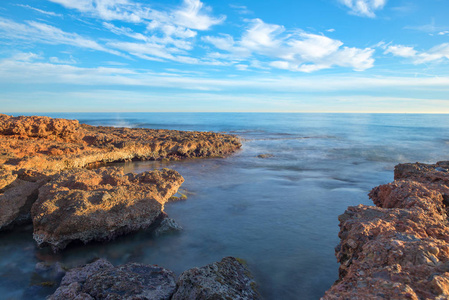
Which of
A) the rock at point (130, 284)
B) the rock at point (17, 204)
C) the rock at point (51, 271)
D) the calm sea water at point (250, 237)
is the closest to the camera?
the rock at point (130, 284)

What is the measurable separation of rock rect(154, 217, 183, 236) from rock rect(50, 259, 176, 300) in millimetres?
2746

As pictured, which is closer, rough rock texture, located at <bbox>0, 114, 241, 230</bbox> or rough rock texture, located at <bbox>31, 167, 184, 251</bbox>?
rough rock texture, located at <bbox>31, 167, 184, 251</bbox>

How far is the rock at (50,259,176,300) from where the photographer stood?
156 inches

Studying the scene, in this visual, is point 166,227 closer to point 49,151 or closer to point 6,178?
point 6,178

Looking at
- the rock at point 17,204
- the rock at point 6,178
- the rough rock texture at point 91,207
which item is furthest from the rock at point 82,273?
the rock at point 6,178

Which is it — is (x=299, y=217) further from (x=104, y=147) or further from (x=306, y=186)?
(x=104, y=147)

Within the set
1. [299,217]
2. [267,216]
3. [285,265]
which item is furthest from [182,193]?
[285,265]

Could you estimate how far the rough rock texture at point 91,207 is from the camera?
6277mm

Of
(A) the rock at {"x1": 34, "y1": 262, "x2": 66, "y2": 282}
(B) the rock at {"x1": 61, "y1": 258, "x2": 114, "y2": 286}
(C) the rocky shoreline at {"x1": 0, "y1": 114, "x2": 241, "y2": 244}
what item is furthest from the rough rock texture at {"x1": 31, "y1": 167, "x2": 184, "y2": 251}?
(B) the rock at {"x1": 61, "y1": 258, "x2": 114, "y2": 286}

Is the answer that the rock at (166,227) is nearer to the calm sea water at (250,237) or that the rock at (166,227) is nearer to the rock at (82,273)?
the calm sea water at (250,237)

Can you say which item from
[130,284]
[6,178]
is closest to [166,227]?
[130,284]

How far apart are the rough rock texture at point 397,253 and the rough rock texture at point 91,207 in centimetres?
530

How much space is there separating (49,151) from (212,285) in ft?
43.9

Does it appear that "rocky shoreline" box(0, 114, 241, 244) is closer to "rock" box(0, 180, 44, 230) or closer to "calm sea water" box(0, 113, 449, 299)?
"rock" box(0, 180, 44, 230)
